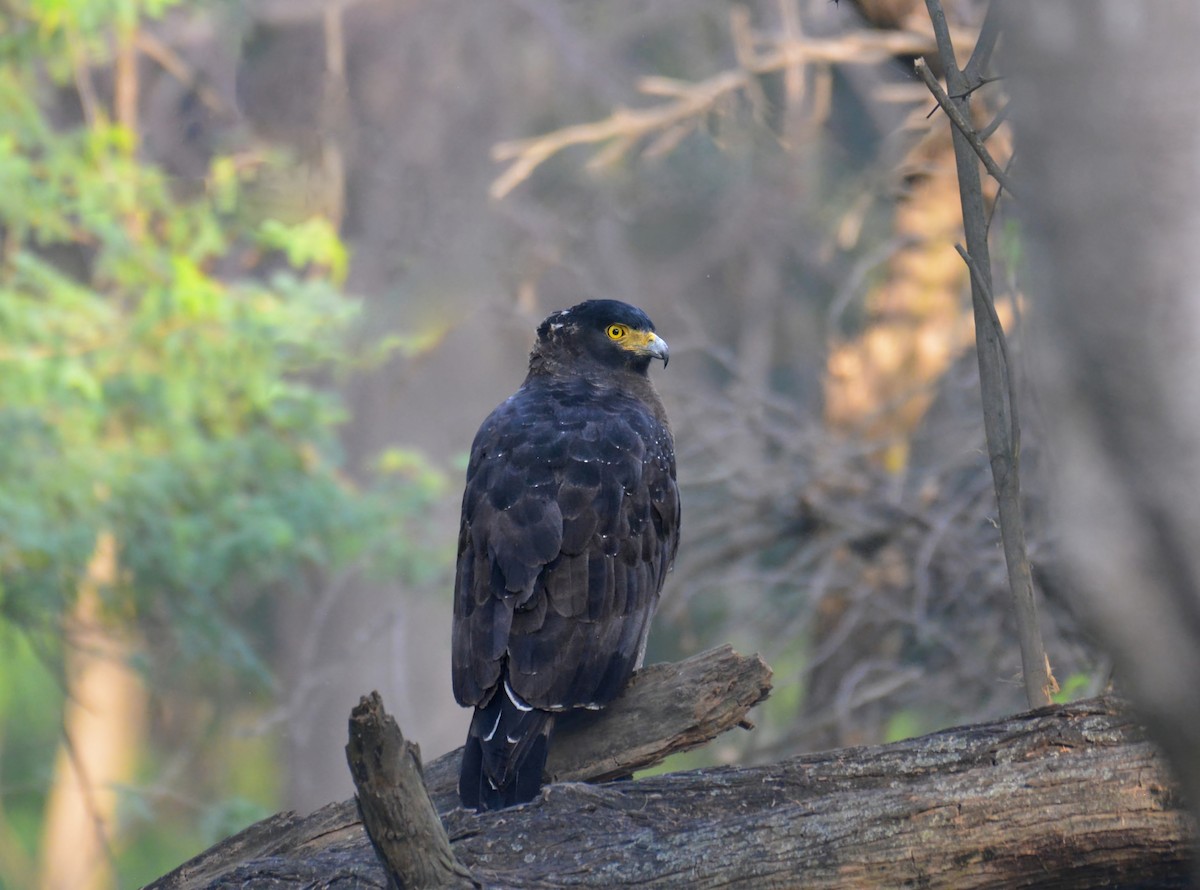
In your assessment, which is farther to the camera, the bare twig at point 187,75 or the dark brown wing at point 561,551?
the bare twig at point 187,75

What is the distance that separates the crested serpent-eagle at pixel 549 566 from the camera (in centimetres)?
322

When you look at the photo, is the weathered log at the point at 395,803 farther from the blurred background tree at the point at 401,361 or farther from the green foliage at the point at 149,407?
the green foliage at the point at 149,407

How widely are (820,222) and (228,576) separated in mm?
5936

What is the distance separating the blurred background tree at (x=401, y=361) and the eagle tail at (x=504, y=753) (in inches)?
45.2

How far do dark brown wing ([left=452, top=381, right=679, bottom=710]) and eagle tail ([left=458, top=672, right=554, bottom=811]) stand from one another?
0.12 ft

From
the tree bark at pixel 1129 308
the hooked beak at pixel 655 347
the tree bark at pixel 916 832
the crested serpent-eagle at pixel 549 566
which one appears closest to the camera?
the tree bark at pixel 1129 308

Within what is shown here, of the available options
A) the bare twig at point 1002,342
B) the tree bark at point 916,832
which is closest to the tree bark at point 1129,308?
the tree bark at point 916,832

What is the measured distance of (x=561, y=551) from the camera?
343cm

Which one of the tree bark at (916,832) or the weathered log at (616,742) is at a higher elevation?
the weathered log at (616,742)

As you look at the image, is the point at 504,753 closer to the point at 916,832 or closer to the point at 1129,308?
the point at 916,832

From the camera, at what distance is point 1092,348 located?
0.80 meters

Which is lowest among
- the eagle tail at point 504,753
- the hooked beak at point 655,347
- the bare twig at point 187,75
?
the eagle tail at point 504,753

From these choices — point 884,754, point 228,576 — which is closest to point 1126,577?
point 884,754

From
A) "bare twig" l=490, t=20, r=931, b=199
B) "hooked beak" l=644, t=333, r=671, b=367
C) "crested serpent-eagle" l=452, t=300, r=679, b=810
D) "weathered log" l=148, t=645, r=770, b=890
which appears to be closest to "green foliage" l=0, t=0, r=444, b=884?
"bare twig" l=490, t=20, r=931, b=199
